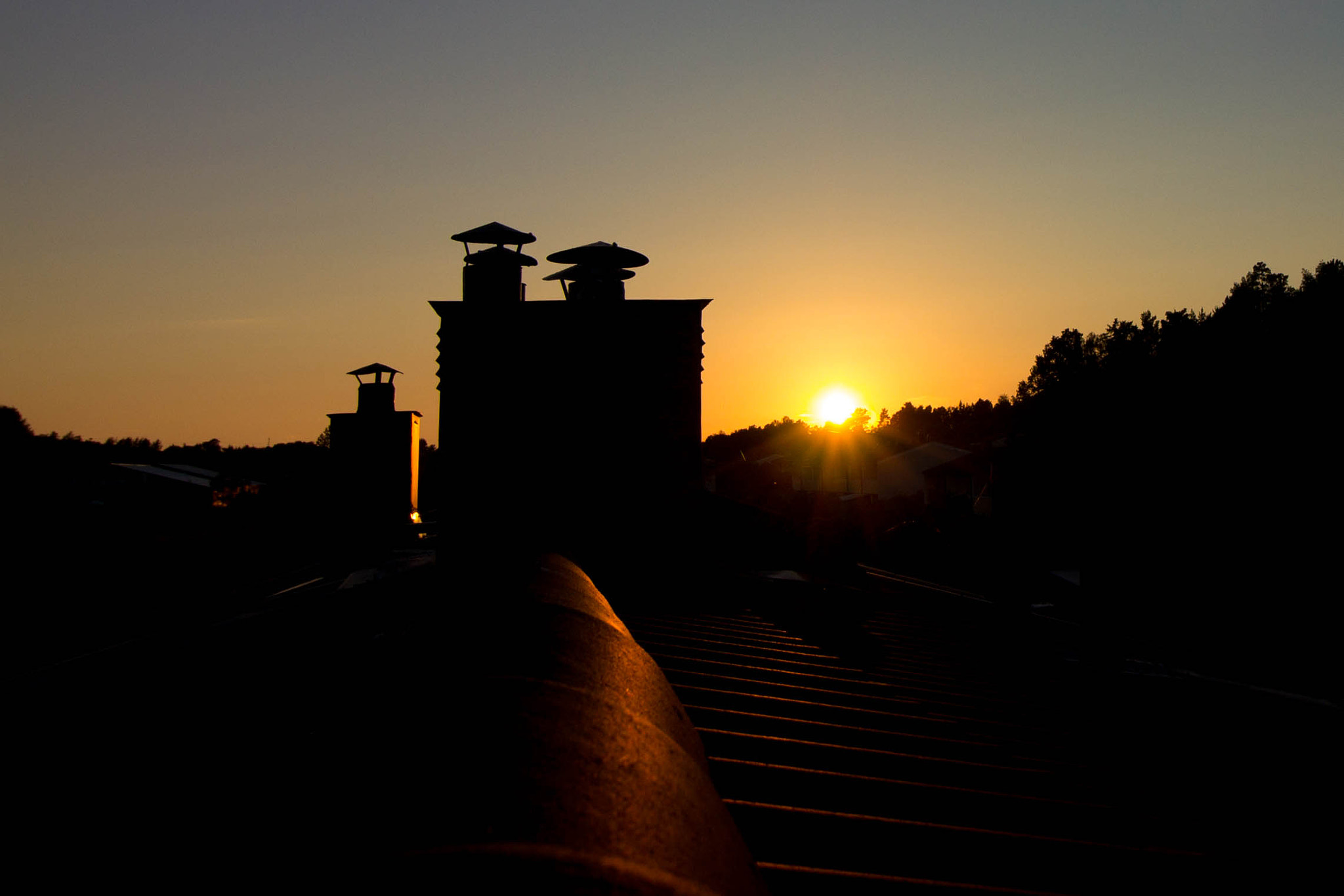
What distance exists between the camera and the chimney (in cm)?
1505

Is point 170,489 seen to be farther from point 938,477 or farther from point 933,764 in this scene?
point 938,477

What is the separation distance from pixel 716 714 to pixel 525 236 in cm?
1299

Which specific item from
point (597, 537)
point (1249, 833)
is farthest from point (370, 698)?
point (597, 537)

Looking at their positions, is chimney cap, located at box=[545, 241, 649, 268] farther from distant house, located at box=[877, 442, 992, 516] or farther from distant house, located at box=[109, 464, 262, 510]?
distant house, located at box=[877, 442, 992, 516]

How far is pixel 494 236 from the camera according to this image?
1641 cm

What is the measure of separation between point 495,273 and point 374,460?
3.72 meters

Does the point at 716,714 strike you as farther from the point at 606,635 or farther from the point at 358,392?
the point at 358,392

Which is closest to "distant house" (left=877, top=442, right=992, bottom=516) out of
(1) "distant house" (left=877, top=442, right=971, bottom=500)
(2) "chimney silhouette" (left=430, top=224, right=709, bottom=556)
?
(1) "distant house" (left=877, top=442, right=971, bottom=500)

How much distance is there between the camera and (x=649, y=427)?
14.4m

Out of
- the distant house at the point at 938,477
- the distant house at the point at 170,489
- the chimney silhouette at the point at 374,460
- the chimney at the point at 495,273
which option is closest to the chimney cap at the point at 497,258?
the chimney at the point at 495,273

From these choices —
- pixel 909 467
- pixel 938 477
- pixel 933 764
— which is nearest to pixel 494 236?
pixel 933 764

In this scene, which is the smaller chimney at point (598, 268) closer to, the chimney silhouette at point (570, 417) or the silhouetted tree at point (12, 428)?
the chimney silhouette at point (570, 417)

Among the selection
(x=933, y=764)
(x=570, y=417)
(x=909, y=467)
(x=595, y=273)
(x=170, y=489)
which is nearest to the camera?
(x=933, y=764)

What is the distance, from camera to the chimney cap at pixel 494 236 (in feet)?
53.6
